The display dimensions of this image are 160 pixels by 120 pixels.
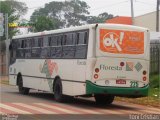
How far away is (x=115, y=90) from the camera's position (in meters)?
19.4

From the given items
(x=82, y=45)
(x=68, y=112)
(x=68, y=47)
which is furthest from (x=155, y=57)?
(x=68, y=112)

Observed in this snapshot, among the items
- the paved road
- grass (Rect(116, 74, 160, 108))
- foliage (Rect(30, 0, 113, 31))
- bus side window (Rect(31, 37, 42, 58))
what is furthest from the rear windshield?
foliage (Rect(30, 0, 113, 31))

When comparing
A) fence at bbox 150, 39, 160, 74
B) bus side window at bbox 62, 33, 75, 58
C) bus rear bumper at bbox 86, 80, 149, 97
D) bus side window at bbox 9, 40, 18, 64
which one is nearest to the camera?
bus rear bumper at bbox 86, 80, 149, 97

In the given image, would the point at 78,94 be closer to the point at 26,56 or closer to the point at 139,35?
the point at 139,35

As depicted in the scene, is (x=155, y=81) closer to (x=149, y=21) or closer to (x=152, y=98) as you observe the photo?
(x=152, y=98)

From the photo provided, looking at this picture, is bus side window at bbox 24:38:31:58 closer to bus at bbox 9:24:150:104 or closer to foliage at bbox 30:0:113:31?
bus at bbox 9:24:150:104

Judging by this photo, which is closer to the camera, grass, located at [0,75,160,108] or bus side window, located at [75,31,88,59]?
bus side window, located at [75,31,88,59]

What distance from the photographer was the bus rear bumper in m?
19.1

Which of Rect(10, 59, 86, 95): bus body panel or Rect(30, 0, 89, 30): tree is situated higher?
Rect(30, 0, 89, 30): tree

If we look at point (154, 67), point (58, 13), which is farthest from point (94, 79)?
point (58, 13)

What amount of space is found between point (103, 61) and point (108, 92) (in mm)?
1130

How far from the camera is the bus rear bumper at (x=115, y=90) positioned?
19.1 m

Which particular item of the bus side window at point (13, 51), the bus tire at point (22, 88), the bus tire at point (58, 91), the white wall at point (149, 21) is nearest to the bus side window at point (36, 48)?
the bus tire at point (22, 88)

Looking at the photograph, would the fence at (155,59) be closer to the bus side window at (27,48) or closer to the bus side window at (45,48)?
the bus side window at (27,48)
